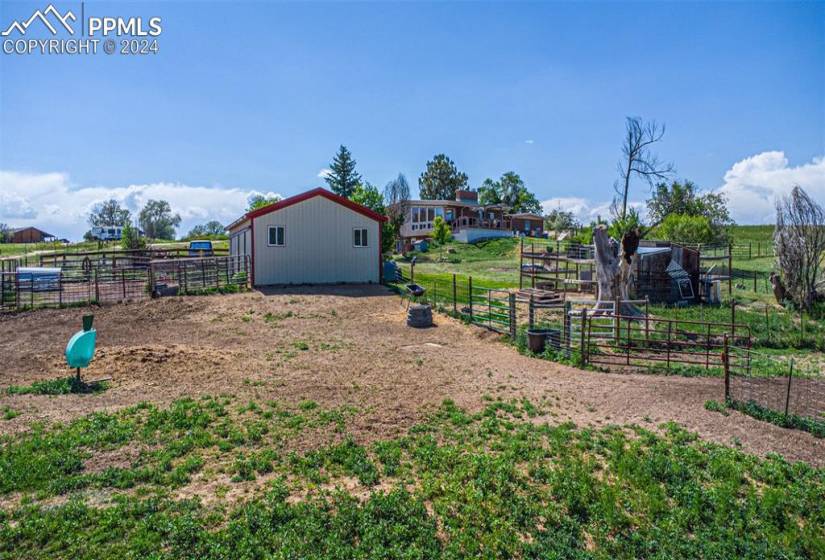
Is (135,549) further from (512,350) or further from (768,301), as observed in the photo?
(768,301)

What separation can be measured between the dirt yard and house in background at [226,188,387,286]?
690cm

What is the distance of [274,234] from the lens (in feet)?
84.0

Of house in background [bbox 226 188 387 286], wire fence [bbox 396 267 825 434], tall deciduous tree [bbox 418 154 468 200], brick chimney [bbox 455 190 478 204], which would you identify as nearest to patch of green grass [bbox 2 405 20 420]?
wire fence [bbox 396 267 825 434]

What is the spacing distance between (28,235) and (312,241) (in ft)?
267

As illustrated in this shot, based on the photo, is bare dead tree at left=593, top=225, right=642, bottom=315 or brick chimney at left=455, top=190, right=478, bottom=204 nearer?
bare dead tree at left=593, top=225, right=642, bottom=315

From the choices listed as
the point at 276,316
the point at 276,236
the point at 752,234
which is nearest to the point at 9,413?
the point at 276,316

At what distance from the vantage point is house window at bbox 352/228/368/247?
27188 mm

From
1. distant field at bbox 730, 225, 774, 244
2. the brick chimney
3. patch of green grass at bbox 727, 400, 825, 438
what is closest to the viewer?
patch of green grass at bbox 727, 400, 825, 438

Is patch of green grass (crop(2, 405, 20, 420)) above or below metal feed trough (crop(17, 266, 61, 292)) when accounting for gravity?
below

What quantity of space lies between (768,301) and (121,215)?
109516 mm

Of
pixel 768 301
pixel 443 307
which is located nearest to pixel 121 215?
pixel 443 307

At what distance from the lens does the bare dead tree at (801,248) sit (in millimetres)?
22531

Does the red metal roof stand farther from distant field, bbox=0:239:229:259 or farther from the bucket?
distant field, bbox=0:239:229:259

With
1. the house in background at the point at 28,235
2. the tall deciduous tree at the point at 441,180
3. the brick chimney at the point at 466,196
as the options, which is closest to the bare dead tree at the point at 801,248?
the brick chimney at the point at 466,196
